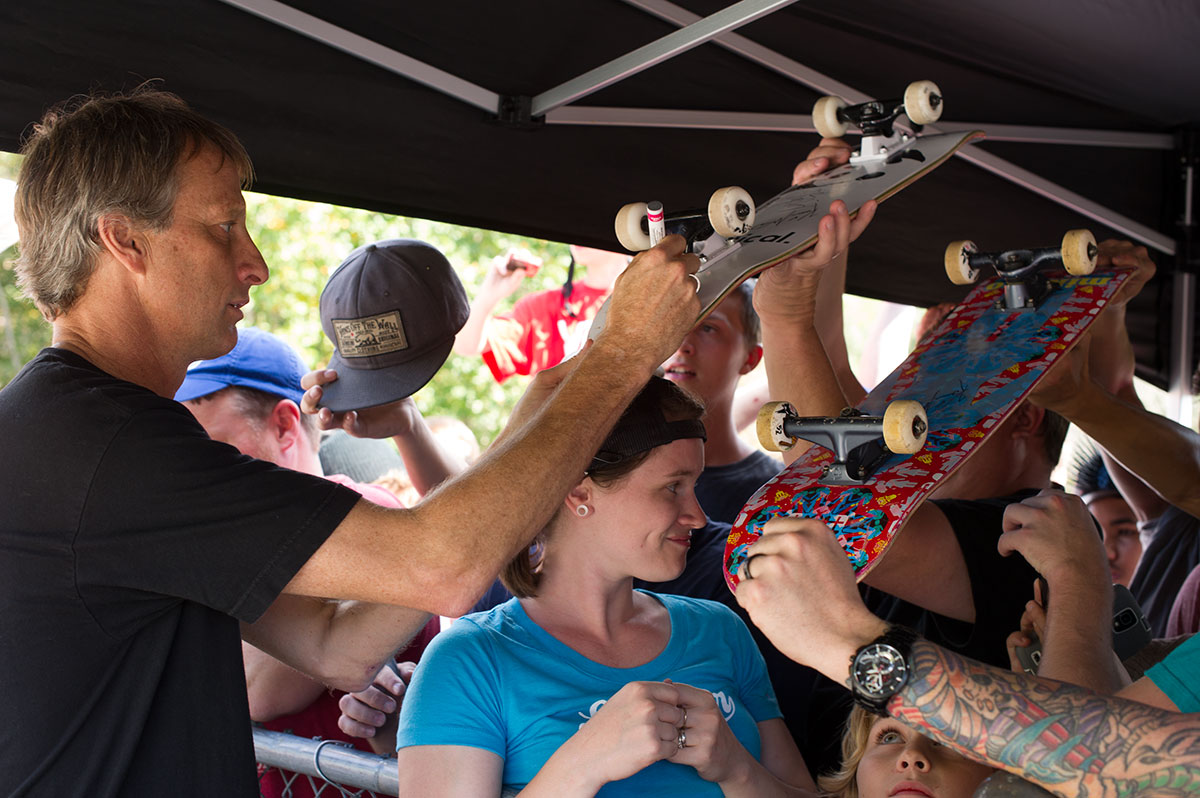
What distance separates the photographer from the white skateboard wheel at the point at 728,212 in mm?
1858

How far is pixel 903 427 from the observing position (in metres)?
1.69

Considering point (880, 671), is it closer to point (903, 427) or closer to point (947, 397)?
point (903, 427)

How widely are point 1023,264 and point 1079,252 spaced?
14cm

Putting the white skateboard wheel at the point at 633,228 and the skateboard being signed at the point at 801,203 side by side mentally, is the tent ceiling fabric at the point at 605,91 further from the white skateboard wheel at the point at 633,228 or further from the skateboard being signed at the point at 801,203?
the white skateboard wheel at the point at 633,228

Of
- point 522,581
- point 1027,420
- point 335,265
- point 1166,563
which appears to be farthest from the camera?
point 335,265

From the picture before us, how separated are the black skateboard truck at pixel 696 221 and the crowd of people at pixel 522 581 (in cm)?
19

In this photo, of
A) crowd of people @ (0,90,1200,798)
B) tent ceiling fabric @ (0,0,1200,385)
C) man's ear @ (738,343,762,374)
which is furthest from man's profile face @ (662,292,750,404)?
crowd of people @ (0,90,1200,798)

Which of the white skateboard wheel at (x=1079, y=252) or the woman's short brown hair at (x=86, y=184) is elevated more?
the white skateboard wheel at (x=1079, y=252)

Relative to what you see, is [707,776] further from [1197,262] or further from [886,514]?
[1197,262]

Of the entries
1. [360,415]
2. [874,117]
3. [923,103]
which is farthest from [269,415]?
[923,103]

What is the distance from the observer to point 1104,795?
1.24 metres

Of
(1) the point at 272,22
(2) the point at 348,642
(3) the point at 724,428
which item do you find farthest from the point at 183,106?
(3) the point at 724,428

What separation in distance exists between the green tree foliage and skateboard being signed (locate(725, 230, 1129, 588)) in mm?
9489

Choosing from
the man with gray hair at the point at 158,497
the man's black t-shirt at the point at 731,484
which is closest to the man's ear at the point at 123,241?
the man with gray hair at the point at 158,497
